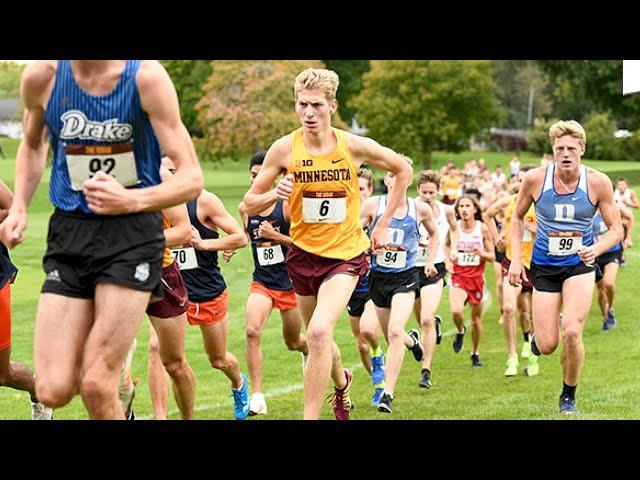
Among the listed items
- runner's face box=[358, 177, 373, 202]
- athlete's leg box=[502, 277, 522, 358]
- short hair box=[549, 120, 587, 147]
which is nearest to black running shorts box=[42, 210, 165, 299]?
short hair box=[549, 120, 587, 147]

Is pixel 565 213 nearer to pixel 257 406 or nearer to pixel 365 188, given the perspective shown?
pixel 365 188

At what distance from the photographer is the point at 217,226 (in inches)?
397

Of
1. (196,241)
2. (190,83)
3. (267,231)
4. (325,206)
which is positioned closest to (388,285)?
(267,231)

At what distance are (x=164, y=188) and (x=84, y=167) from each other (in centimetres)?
43

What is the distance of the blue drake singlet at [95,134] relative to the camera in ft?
19.9

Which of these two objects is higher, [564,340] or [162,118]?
[162,118]

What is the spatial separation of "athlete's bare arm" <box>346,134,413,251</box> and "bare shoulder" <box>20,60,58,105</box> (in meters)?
2.92

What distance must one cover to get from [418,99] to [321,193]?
60935 mm

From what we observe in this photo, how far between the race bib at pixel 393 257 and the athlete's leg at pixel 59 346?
604 cm

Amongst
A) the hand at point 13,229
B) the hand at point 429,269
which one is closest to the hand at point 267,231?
the hand at point 429,269

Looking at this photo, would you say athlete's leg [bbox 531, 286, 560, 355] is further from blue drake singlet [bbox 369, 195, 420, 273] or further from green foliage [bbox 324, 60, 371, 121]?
green foliage [bbox 324, 60, 371, 121]
